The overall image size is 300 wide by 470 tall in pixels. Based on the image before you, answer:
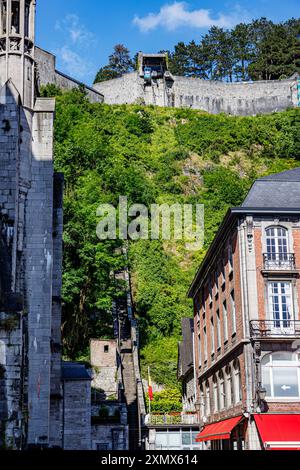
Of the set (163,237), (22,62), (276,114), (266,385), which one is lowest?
(266,385)

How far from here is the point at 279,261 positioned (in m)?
27.9

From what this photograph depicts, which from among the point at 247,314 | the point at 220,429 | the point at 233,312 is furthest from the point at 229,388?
the point at 247,314

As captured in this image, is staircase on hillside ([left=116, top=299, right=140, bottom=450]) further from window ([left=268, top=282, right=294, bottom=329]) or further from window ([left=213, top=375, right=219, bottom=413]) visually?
window ([left=268, top=282, right=294, bottom=329])

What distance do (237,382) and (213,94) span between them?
2462 inches

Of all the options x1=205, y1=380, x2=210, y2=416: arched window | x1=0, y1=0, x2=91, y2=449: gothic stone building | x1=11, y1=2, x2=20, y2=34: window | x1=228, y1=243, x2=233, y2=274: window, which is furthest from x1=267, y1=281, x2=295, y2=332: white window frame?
x1=11, y1=2, x2=20, y2=34: window

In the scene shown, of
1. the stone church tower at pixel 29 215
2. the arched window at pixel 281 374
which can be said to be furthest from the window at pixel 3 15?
the arched window at pixel 281 374

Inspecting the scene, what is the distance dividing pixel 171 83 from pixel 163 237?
109ft

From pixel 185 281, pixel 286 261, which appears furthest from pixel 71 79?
pixel 286 261

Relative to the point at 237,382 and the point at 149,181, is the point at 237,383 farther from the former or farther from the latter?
the point at 149,181

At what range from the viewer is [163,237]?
57188 mm

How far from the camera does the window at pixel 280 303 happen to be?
1067 inches

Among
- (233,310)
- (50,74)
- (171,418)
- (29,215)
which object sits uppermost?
(50,74)

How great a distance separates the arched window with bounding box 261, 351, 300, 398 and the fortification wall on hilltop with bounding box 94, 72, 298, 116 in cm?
5947
